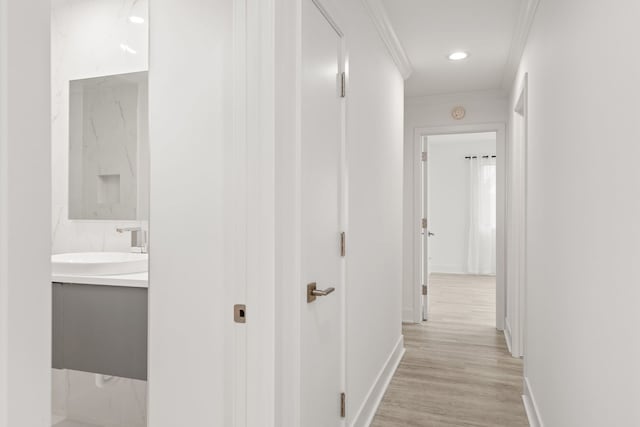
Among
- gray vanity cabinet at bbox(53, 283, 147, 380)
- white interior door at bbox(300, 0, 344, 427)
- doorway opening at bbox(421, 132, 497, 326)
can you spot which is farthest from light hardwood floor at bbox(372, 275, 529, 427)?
doorway opening at bbox(421, 132, 497, 326)

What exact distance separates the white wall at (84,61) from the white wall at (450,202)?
6.72m

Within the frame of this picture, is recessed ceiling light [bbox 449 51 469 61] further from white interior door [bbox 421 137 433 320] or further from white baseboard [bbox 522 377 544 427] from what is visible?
white baseboard [bbox 522 377 544 427]

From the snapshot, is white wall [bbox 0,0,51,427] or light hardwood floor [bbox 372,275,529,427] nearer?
white wall [bbox 0,0,51,427]

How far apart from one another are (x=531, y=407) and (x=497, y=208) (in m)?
2.47

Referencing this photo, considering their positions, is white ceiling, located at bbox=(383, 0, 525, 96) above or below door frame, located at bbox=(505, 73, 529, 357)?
above

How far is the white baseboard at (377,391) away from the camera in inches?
97.3

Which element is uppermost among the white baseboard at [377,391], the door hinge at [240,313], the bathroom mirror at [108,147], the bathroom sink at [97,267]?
the bathroom mirror at [108,147]

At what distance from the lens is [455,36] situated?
3191 mm

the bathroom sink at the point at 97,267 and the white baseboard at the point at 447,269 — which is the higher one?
the bathroom sink at the point at 97,267

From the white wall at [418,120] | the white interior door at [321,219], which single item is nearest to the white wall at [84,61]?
the white interior door at [321,219]

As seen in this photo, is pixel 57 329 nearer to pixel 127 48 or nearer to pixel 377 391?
pixel 127 48

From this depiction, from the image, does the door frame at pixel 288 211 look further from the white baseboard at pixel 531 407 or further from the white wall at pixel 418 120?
the white wall at pixel 418 120

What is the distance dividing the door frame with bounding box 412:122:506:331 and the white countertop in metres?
3.49

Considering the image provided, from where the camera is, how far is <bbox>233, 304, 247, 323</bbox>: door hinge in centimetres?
Result: 138
